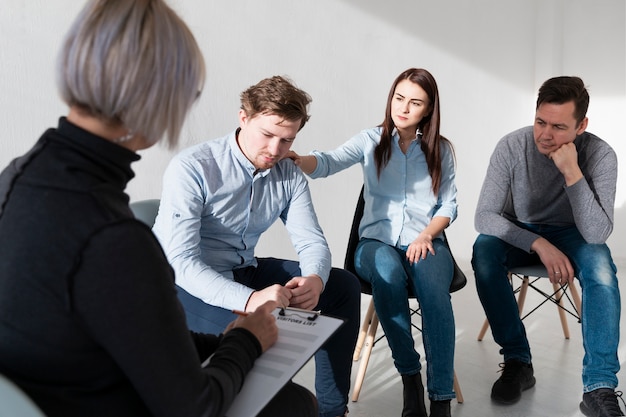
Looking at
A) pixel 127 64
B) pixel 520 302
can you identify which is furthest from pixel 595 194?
pixel 127 64

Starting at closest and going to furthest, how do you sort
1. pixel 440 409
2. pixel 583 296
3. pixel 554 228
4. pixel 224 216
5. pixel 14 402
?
pixel 14 402, pixel 224 216, pixel 440 409, pixel 583 296, pixel 554 228

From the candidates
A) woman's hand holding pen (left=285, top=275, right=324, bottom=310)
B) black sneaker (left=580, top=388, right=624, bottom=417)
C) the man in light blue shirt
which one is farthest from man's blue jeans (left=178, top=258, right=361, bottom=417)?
black sneaker (left=580, top=388, right=624, bottom=417)

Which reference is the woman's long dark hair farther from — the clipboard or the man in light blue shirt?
the clipboard

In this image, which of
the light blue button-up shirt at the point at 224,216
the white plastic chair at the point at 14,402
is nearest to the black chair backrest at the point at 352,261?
the light blue button-up shirt at the point at 224,216

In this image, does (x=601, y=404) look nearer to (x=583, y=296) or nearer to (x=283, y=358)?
(x=583, y=296)

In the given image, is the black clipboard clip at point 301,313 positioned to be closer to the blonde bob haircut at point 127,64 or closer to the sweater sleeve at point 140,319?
the sweater sleeve at point 140,319

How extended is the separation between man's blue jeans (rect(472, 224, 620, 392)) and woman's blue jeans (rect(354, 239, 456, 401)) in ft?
0.95

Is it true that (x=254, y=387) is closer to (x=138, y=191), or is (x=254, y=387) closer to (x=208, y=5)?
(x=138, y=191)

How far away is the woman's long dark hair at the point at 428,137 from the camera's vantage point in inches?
90.9

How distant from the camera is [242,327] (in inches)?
44.4

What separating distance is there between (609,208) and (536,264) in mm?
336

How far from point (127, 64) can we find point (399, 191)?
5.36ft

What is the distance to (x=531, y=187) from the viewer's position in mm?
2486

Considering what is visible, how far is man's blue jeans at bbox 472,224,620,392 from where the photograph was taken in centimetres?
213
